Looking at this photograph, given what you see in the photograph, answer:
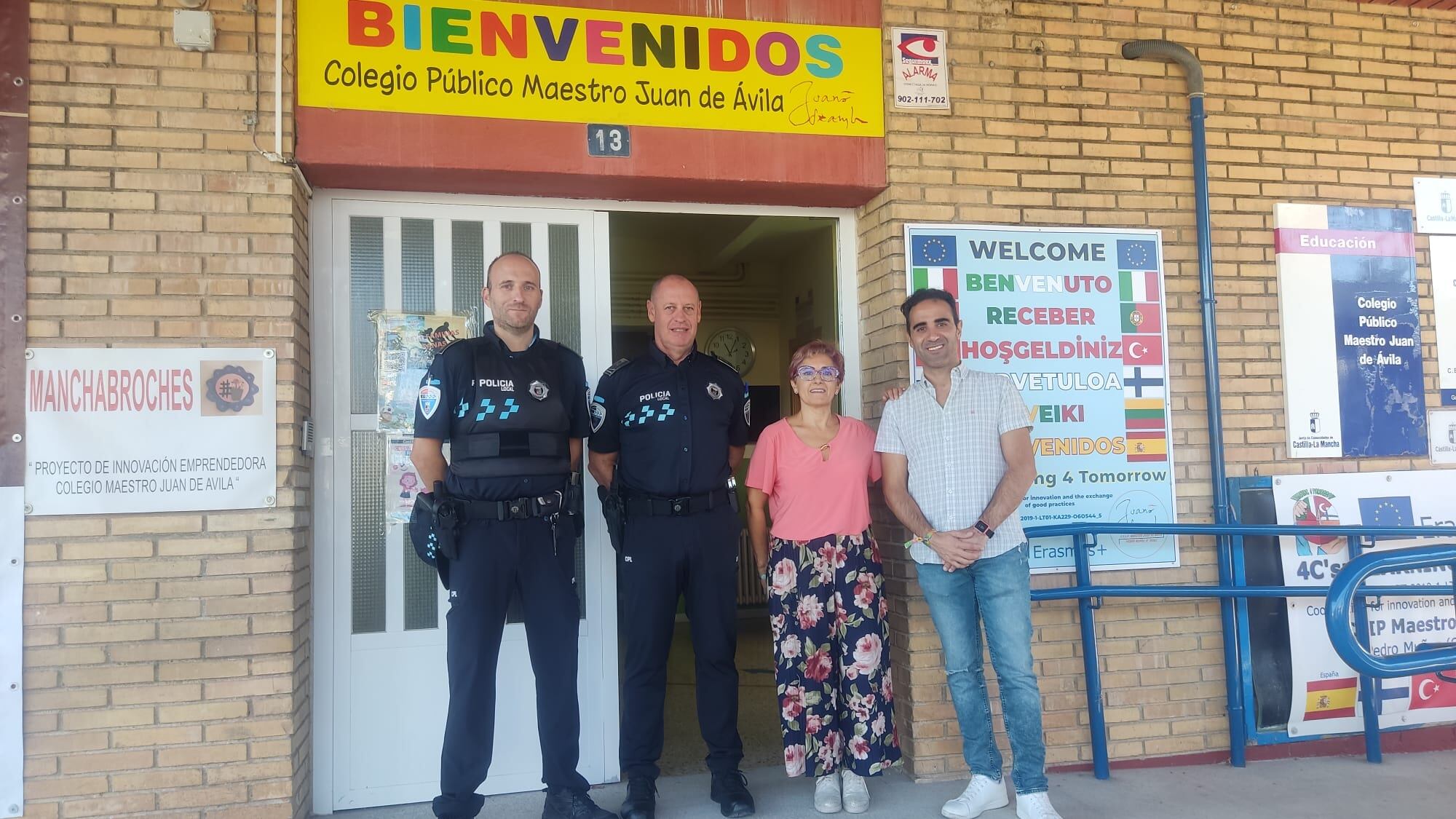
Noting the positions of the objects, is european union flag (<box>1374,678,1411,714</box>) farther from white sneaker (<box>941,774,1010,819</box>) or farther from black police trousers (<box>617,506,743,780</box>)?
black police trousers (<box>617,506,743,780</box>)

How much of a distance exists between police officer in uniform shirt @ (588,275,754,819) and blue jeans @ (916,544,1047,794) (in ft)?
2.61

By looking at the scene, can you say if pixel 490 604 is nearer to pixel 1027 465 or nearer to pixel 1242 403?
pixel 1027 465

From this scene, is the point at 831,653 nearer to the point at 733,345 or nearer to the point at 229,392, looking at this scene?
the point at 229,392

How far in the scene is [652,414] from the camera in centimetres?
343

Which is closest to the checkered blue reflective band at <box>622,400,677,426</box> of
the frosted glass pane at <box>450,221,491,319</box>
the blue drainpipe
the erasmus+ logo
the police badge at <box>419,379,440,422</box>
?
the police badge at <box>419,379,440,422</box>

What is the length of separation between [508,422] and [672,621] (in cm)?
99

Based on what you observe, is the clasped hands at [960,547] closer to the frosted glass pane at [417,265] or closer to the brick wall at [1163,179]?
the brick wall at [1163,179]

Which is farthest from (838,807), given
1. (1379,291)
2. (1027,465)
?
(1379,291)

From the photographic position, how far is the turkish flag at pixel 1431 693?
400cm

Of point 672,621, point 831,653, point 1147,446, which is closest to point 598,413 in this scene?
point 672,621

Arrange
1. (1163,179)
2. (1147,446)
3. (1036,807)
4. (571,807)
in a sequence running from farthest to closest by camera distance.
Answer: (1163,179), (1147,446), (571,807), (1036,807)

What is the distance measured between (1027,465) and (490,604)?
199cm

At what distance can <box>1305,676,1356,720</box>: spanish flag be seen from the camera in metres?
3.93

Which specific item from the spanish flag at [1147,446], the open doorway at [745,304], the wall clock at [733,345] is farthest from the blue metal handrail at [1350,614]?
the wall clock at [733,345]
